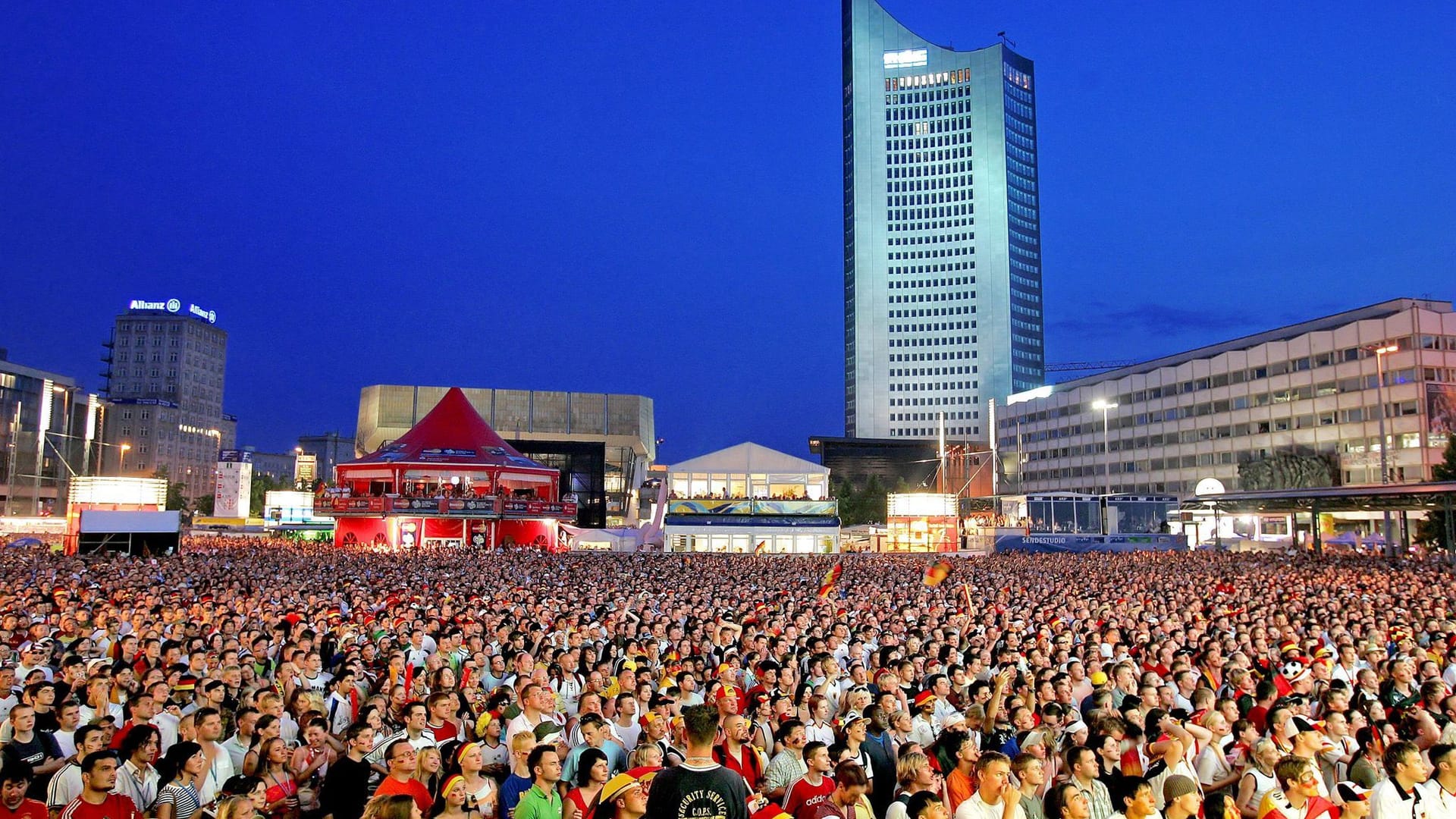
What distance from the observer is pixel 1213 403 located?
77.8 metres

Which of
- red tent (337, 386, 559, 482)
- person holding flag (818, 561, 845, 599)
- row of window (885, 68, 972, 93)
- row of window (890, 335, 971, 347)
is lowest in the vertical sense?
person holding flag (818, 561, 845, 599)

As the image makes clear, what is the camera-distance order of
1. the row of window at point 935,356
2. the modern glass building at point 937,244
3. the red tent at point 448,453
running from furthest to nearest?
the row of window at point 935,356
the modern glass building at point 937,244
the red tent at point 448,453

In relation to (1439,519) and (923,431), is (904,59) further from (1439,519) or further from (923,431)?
(1439,519)

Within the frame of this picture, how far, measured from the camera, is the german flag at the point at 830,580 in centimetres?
2222

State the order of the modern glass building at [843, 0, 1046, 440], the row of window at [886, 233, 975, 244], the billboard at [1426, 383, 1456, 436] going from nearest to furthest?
the billboard at [1426, 383, 1456, 436] → the modern glass building at [843, 0, 1046, 440] → the row of window at [886, 233, 975, 244]

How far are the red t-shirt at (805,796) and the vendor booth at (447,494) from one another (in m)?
43.1

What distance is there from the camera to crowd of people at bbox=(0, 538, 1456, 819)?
5695 mm

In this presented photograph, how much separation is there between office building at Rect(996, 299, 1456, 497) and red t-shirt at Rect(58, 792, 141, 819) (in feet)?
181

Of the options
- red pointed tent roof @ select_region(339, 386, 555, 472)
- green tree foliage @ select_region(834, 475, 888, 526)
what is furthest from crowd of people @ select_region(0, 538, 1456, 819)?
green tree foliage @ select_region(834, 475, 888, 526)

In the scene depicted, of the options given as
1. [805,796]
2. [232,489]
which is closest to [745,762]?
[805,796]

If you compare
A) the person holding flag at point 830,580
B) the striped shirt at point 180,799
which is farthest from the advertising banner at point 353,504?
the striped shirt at point 180,799

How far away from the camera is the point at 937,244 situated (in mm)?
158000

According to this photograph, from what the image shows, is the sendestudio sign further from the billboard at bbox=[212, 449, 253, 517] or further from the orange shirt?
the orange shirt

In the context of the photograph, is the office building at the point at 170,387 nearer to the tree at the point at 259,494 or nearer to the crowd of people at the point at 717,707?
the tree at the point at 259,494
